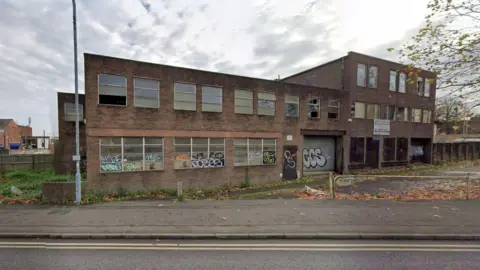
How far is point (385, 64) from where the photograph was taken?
21.5m

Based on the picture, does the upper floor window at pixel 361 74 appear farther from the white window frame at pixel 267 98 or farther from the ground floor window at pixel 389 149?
the white window frame at pixel 267 98

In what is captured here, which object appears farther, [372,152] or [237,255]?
[372,152]

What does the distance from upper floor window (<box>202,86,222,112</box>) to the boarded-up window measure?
13412 millimetres

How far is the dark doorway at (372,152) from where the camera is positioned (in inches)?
822

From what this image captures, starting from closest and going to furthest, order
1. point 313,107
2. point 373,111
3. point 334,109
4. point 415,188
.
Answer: point 415,188 < point 313,107 < point 334,109 < point 373,111

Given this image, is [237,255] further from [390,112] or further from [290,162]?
[390,112]

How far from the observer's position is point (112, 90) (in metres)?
11.5

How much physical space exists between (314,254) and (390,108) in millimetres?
23226

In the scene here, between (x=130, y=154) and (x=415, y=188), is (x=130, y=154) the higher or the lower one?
the higher one

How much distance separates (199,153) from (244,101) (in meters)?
4.83

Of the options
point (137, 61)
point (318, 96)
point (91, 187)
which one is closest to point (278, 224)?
point (91, 187)

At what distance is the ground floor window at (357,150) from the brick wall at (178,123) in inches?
209

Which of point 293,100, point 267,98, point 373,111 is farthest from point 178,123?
point 373,111

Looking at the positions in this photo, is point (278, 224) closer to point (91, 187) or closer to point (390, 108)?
point (91, 187)
